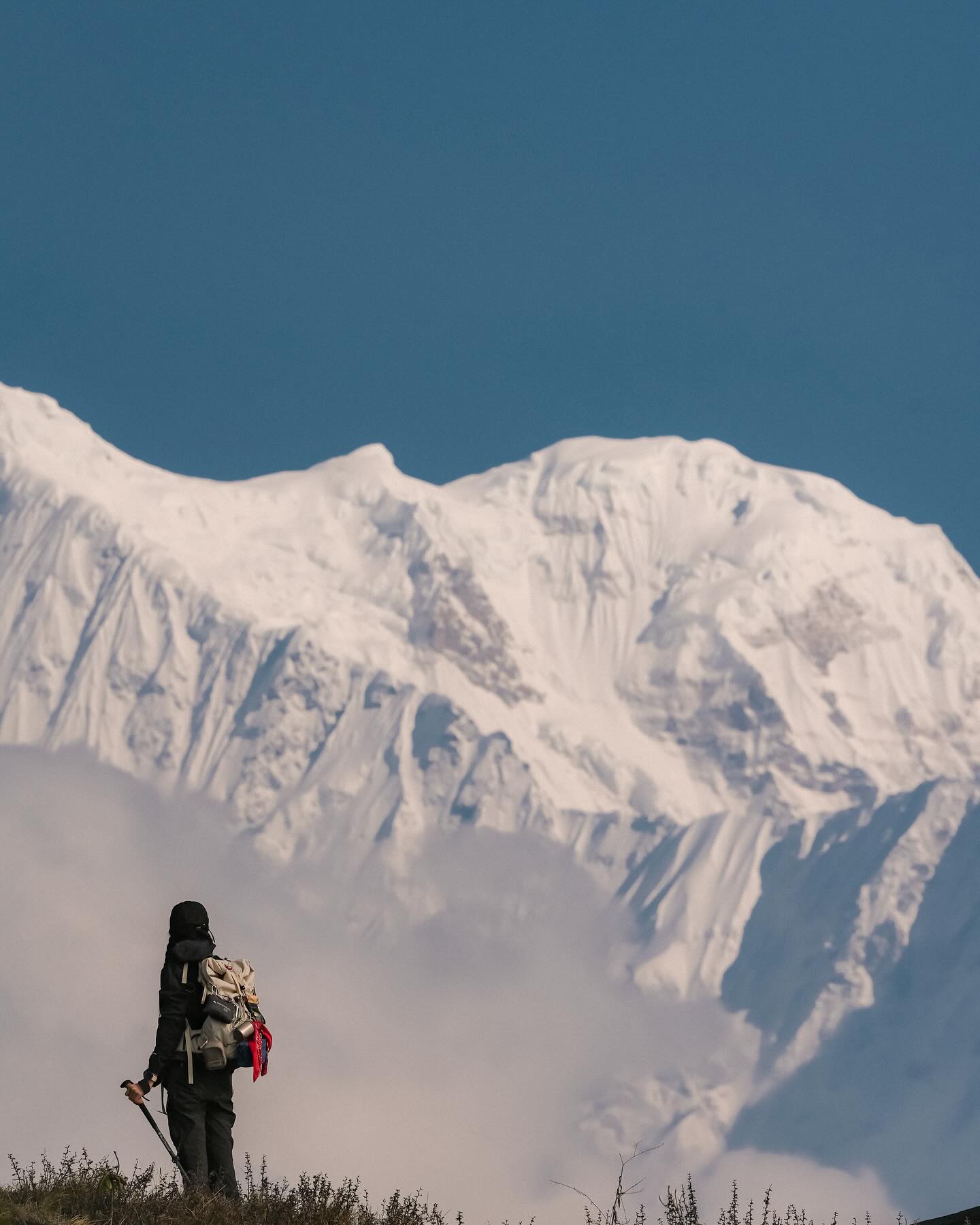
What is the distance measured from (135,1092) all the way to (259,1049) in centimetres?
130

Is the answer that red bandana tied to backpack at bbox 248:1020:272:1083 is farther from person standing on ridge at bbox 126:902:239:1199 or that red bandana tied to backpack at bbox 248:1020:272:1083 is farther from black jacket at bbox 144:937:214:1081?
black jacket at bbox 144:937:214:1081

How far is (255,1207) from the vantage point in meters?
15.7

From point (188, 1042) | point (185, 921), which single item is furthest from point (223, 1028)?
point (185, 921)

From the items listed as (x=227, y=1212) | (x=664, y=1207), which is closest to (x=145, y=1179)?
(x=227, y=1212)

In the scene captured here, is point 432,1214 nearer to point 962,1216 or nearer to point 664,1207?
point 664,1207

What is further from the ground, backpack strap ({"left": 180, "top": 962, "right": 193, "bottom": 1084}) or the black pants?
backpack strap ({"left": 180, "top": 962, "right": 193, "bottom": 1084})

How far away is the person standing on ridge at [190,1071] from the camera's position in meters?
17.3

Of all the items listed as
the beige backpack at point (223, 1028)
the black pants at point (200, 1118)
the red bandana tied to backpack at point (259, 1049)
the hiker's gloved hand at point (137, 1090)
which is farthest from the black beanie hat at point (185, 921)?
the hiker's gloved hand at point (137, 1090)

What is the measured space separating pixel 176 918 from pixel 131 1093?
1.68 metres

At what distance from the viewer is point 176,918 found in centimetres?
1750

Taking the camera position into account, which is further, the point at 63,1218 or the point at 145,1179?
the point at 145,1179

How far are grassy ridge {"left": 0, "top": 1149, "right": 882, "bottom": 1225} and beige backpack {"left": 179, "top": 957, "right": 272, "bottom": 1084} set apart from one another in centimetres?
89

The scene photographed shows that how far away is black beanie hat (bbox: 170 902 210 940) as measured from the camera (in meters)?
17.5

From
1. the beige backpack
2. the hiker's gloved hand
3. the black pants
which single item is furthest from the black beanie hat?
the hiker's gloved hand
